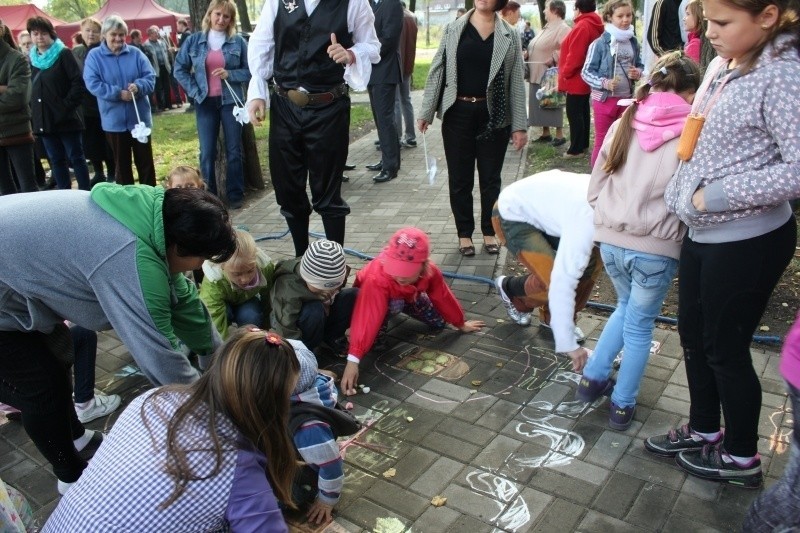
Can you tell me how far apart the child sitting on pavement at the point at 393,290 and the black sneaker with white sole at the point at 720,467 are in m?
1.40

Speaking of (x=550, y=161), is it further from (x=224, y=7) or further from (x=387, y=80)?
(x=224, y=7)

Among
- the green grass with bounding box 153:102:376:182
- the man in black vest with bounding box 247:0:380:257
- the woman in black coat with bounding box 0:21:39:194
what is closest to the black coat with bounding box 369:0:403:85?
the green grass with bounding box 153:102:376:182

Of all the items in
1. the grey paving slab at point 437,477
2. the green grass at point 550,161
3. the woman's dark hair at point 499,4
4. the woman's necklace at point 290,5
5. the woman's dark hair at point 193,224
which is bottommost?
the green grass at point 550,161

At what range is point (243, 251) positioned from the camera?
3230 mm

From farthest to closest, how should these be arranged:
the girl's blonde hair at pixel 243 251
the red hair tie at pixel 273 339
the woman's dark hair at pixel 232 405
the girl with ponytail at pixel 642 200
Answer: the girl's blonde hair at pixel 243 251
the girl with ponytail at pixel 642 200
the red hair tie at pixel 273 339
the woman's dark hair at pixel 232 405

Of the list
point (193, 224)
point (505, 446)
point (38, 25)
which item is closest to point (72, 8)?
point (38, 25)

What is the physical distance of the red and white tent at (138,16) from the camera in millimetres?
18609

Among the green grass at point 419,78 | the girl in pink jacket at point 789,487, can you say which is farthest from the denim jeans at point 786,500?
the green grass at point 419,78

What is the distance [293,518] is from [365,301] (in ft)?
3.80

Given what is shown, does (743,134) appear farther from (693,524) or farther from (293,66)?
(293,66)

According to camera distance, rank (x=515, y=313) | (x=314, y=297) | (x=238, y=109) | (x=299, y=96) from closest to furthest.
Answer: (x=314, y=297)
(x=515, y=313)
(x=299, y=96)
(x=238, y=109)

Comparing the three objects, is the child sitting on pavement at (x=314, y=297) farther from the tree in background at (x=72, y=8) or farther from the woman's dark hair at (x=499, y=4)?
the tree in background at (x=72, y=8)

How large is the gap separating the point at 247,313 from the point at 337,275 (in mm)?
580

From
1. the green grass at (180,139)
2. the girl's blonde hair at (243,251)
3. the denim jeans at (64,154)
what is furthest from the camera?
the green grass at (180,139)
